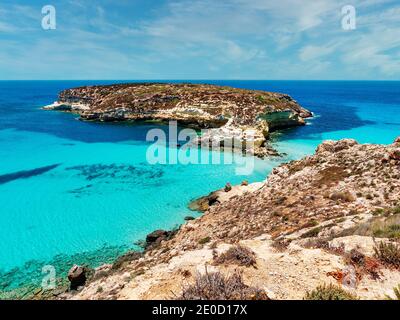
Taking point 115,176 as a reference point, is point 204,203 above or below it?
below

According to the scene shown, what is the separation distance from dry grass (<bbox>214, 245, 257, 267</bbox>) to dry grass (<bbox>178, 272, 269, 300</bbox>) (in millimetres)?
1478

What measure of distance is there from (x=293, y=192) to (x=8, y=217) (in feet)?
76.7

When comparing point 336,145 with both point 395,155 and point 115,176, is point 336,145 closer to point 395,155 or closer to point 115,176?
point 395,155

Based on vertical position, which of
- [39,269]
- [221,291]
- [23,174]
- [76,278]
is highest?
[221,291]

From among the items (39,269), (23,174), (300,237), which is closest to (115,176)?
(23,174)

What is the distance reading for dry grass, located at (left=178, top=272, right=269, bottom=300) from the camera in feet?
25.1

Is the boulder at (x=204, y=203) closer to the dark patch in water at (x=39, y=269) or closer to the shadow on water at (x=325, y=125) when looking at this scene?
the dark patch in water at (x=39, y=269)

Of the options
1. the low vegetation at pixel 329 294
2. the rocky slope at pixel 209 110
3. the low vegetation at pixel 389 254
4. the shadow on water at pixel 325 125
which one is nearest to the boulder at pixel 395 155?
the low vegetation at pixel 389 254

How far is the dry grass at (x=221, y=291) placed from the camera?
7637 millimetres

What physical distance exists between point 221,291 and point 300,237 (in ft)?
20.6

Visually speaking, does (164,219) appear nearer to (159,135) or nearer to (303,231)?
(303,231)

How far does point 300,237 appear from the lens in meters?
12.8

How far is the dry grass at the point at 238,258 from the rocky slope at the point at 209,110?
119 feet
